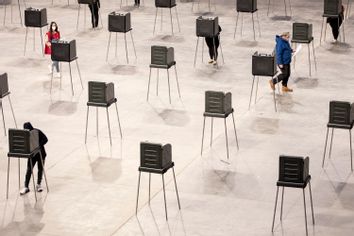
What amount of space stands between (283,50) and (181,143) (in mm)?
4499

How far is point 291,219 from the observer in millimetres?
17031

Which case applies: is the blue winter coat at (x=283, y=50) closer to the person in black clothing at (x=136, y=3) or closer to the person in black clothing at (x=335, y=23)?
the person in black clothing at (x=335, y=23)

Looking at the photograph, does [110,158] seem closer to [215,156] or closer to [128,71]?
[215,156]

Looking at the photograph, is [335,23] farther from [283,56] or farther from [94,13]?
[94,13]

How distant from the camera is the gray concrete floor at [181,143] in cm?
1711

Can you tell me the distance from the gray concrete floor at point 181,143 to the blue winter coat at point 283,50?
935 mm

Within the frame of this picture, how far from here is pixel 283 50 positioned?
23812mm

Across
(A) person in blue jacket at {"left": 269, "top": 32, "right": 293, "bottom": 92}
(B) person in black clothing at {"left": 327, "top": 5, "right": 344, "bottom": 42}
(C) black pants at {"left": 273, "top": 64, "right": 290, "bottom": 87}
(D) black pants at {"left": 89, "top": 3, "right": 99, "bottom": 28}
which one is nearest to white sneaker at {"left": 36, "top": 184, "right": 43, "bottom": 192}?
(A) person in blue jacket at {"left": 269, "top": 32, "right": 293, "bottom": 92}

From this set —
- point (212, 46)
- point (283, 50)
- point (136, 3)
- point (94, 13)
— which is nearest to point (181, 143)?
point (283, 50)

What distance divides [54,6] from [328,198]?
63.4 feet

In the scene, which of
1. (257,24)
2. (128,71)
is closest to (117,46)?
(128,71)

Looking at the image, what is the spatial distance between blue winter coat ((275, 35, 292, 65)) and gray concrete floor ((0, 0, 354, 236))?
3.07 ft

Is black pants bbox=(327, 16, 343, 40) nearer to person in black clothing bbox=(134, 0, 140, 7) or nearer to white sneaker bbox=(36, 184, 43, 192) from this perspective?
person in black clothing bbox=(134, 0, 140, 7)

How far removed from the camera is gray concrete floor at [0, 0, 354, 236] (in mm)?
17109
